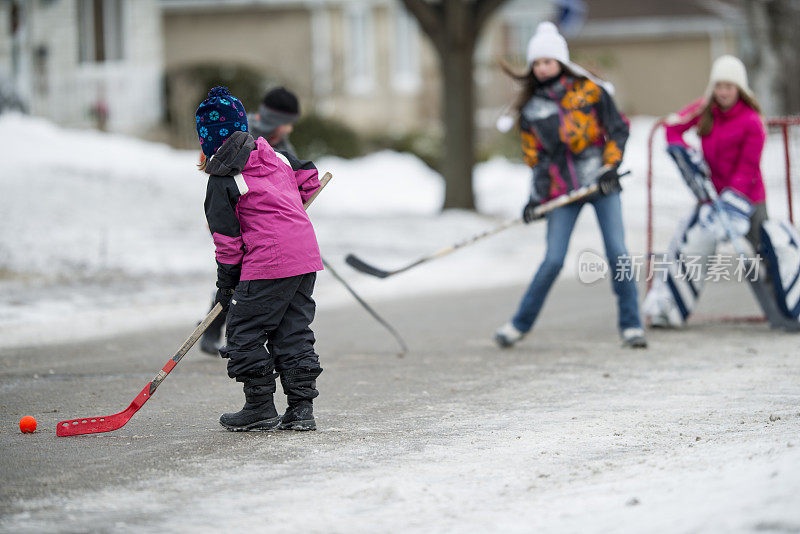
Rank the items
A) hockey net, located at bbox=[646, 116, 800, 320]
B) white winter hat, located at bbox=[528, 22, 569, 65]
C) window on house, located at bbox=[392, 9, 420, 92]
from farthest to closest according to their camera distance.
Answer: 1. window on house, located at bbox=[392, 9, 420, 92]
2. hockey net, located at bbox=[646, 116, 800, 320]
3. white winter hat, located at bbox=[528, 22, 569, 65]

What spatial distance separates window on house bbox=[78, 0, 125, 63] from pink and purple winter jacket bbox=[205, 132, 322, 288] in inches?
806

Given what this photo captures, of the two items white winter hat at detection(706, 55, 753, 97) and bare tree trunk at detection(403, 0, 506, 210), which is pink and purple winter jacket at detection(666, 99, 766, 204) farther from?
bare tree trunk at detection(403, 0, 506, 210)

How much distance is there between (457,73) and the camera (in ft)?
52.5

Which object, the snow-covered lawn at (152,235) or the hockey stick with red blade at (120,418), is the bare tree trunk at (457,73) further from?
the hockey stick with red blade at (120,418)

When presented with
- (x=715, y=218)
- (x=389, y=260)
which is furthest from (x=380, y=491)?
(x=389, y=260)

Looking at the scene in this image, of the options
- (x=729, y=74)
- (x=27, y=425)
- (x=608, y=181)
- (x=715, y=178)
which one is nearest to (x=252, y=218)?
(x=27, y=425)

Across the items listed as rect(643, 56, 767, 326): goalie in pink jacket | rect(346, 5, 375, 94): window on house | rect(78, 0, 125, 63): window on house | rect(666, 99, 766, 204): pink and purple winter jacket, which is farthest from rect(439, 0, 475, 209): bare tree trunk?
rect(346, 5, 375, 94): window on house

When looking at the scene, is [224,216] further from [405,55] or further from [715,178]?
[405,55]

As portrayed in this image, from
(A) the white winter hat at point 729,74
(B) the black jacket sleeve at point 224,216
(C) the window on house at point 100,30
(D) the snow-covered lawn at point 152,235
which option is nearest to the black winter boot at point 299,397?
(B) the black jacket sleeve at point 224,216

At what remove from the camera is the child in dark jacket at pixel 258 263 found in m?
5.25

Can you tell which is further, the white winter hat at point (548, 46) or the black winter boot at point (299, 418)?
the white winter hat at point (548, 46)

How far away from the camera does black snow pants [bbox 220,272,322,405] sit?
5309 mm

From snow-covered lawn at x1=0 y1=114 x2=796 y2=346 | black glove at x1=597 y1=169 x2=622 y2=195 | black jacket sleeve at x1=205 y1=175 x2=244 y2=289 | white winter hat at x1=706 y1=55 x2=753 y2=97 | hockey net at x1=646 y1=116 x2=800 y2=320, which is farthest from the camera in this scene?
snow-covered lawn at x1=0 y1=114 x2=796 y2=346

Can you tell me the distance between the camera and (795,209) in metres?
9.73
